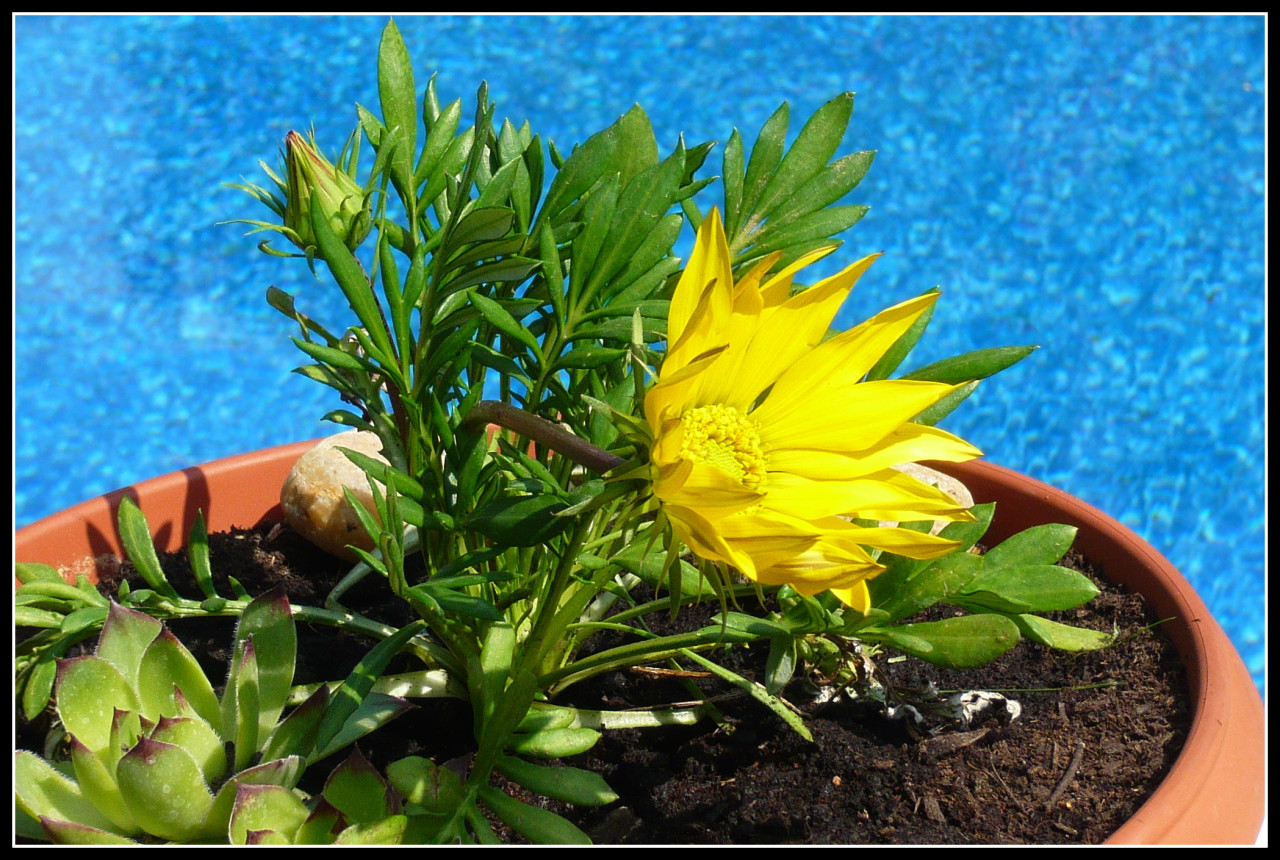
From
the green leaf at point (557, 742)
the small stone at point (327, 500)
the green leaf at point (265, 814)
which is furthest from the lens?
the small stone at point (327, 500)

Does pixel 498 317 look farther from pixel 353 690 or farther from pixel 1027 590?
pixel 1027 590

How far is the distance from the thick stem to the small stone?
0.47 metres

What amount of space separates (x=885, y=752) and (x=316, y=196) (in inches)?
23.5

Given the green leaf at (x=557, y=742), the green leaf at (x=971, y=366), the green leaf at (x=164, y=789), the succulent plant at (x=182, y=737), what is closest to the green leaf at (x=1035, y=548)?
the green leaf at (x=971, y=366)

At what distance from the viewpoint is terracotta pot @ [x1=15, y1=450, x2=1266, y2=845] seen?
2.43 ft

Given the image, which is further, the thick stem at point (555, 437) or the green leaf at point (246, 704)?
the green leaf at point (246, 704)

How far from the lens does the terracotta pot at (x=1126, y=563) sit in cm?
74

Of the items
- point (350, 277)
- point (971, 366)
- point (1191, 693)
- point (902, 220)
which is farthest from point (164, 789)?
point (902, 220)

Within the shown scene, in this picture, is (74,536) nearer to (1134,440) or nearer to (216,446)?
(216,446)

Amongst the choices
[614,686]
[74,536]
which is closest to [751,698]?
[614,686]

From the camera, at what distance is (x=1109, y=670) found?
95cm

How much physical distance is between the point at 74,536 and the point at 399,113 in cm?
54

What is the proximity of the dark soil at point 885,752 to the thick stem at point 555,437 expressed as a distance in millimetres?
337

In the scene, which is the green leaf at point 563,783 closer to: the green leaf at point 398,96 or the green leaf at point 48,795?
the green leaf at point 48,795
